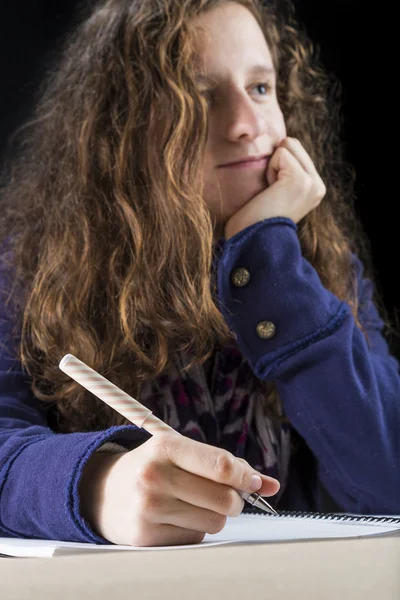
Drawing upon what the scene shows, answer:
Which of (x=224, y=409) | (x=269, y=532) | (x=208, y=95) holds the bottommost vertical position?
(x=224, y=409)

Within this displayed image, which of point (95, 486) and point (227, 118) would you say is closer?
point (95, 486)

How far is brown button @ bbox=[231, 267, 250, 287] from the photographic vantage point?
696 millimetres

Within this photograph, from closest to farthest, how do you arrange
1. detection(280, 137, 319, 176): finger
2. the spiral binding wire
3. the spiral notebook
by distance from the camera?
the spiral notebook, the spiral binding wire, detection(280, 137, 319, 176): finger

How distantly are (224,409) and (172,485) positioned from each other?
0.31 metres

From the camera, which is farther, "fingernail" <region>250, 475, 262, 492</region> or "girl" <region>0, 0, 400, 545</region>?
"girl" <region>0, 0, 400, 545</region>

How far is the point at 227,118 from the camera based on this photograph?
2.51 feet

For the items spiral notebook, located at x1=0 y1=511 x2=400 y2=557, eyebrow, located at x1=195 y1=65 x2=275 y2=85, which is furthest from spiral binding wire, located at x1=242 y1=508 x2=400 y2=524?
eyebrow, located at x1=195 y1=65 x2=275 y2=85

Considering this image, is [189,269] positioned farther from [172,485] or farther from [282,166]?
[172,485]

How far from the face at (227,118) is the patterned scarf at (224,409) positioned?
0.47ft

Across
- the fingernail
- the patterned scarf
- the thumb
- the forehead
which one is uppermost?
the forehead

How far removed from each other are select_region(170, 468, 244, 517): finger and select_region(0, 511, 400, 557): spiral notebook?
2cm

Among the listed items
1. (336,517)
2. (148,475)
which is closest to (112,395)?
(148,475)

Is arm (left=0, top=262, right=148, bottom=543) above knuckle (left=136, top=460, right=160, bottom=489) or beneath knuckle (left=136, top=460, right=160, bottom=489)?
beneath

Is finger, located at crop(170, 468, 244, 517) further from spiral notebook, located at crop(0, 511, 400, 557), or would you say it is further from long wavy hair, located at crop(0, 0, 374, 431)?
long wavy hair, located at crop(0, 0, 374, 431)
